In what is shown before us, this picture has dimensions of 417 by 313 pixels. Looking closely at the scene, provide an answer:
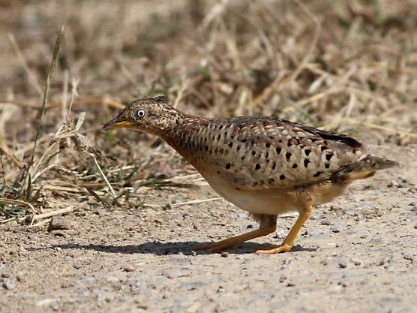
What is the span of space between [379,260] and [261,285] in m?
0.92

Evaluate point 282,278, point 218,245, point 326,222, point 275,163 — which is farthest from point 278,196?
point 326,222

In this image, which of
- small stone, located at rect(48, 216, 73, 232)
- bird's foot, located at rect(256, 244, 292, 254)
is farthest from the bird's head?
bird's foot, located at rect(256, 244, 292, 254)

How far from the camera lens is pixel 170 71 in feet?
36.2

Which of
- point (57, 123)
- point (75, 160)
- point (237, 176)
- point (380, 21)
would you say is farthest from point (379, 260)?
point (380, 21)

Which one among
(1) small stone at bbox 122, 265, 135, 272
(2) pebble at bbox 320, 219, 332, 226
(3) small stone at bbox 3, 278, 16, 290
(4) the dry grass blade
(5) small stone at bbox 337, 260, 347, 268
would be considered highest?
(5) small stone at bbox 337, 260, 347, 268

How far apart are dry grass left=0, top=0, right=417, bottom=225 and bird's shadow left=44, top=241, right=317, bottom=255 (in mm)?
680

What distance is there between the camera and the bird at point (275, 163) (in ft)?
19.3

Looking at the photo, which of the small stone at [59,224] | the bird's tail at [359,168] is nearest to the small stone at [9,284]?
the small stone at [59,224]

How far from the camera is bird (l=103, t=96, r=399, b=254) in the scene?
5.89 metres

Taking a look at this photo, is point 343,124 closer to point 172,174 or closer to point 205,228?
point 172,174

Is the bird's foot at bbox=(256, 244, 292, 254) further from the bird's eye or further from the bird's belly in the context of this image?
the bird's eye

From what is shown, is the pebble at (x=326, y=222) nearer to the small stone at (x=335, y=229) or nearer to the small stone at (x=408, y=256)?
the small stone at (x=335, y=229)

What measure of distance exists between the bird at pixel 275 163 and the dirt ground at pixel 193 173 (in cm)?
37

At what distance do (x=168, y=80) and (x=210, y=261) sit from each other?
157 inches
